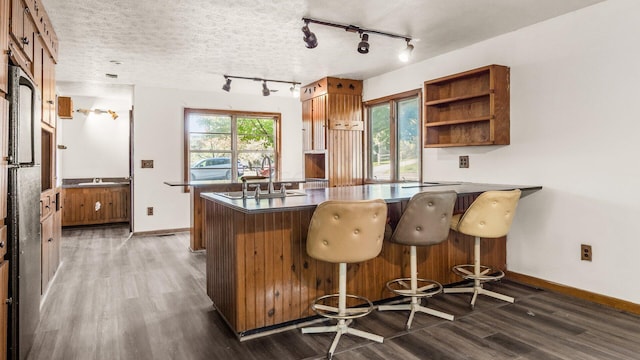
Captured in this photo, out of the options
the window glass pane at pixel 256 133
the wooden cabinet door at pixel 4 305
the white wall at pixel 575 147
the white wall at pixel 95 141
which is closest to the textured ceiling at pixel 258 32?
the white wall at pixel 575 147

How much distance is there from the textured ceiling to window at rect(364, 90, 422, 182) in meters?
0.49

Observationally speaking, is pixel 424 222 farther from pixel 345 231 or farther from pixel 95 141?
pixel 95 141

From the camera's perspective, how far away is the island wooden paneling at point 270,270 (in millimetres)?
2461

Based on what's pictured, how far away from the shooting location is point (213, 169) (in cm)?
687

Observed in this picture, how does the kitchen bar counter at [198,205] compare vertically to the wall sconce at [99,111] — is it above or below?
below

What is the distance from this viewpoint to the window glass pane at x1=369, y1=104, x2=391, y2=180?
5309 mm

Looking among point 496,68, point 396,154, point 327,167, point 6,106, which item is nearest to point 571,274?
point 496,68

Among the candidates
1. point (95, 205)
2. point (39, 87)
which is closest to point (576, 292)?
point (39, 87)

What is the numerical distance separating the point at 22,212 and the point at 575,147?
3848 mm

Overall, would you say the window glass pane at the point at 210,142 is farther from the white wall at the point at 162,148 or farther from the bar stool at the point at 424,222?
the bar stool at the point at 424,222

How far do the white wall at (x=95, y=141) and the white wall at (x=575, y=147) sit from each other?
655 centimetres

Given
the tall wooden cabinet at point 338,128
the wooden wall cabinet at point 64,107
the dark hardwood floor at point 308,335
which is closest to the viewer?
the dark hardwood floor at point 308,335

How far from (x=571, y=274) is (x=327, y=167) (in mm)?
3120

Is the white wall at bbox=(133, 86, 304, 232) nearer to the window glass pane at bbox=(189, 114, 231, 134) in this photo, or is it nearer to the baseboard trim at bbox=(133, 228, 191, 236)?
the baseboard trim at bbox=(133, 228, 191, 236)
